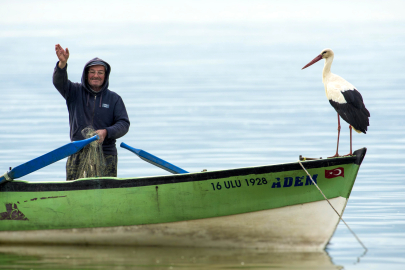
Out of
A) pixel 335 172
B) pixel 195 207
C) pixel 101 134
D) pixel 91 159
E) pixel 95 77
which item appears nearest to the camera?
pixel 335 172

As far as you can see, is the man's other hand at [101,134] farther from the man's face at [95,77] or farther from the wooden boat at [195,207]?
the man's face at [95,77]

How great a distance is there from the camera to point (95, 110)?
7801 millimetres

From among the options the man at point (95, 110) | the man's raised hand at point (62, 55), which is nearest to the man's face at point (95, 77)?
the man at point (95, 110)

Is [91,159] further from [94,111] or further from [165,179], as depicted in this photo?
[165,179]

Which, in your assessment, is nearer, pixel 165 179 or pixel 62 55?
pixel 165 179

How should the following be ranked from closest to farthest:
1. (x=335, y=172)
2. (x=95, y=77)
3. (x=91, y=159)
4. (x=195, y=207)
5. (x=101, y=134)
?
1. (x=335, y=172)
2. (x=195, y=207)
3. (x=101, y=134)
4. (x=91, y=159)
5. (x=95, y=77)

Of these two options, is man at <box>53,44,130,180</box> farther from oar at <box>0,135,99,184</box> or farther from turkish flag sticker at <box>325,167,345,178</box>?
turkish flag sticker at <box>325,167,345,178</box>

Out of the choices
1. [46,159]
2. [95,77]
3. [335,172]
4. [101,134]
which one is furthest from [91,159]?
[335,172]

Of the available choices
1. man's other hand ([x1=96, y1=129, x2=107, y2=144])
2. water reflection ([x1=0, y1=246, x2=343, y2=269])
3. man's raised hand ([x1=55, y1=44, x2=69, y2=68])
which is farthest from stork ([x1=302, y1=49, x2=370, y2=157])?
man's raised hand ([x1=55, y1=44, x2=69, y2=68])

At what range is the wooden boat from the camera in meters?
7.22

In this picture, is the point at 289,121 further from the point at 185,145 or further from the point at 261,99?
the point at 261,99

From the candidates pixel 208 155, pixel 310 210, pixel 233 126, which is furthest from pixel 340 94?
pixel 233 126

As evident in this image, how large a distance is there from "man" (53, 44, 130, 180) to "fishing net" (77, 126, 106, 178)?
2.5 inches

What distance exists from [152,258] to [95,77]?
1.92 meters
